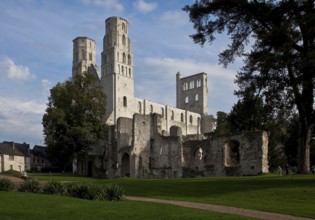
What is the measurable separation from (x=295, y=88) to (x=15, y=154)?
56.5 m

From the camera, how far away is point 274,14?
22.9 meters

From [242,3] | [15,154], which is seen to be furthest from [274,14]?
[15,154]

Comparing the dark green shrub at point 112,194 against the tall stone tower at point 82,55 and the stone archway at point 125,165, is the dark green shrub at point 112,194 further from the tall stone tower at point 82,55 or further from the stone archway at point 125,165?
the tall stone tower at point 82,55

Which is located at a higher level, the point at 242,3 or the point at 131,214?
the point at 242,3

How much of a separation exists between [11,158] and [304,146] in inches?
2114

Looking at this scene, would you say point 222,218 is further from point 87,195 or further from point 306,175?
point 306,175

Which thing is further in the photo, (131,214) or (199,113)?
(199,113)

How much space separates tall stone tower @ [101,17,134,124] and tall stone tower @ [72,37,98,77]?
8068mm

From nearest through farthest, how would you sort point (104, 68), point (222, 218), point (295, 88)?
point (222, 218) < point (295, 88) < point (104, 68)

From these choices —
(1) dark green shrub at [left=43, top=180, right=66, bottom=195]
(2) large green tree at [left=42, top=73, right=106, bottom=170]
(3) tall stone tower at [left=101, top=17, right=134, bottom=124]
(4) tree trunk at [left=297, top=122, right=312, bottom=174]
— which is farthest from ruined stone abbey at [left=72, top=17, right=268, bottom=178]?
(1) dark green shrub at [left=43, top=180, right=66, bottom=195]

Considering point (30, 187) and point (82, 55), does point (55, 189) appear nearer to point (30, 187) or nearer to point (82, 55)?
point (30, 187)

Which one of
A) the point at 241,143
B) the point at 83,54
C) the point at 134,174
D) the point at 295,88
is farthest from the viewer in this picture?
the point at 83,54

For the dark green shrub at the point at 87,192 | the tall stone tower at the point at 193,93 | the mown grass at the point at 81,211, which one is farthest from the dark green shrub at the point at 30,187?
the tall stone tower at the point at 193,93

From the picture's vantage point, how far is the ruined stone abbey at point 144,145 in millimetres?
39719
